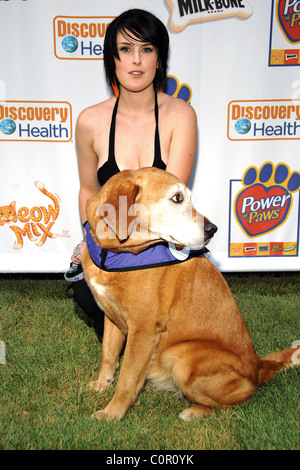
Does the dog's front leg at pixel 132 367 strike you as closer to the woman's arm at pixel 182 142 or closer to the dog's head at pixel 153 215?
the dog's head at pixel 153 215

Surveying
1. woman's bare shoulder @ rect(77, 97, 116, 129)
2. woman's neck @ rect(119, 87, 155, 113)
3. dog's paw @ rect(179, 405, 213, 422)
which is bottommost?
dog's paw @ rect(179, 405, 213, 422)

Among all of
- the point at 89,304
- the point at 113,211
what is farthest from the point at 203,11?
the point at 89,304

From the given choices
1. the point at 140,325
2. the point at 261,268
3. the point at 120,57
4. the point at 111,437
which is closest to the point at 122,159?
the point at 120,57

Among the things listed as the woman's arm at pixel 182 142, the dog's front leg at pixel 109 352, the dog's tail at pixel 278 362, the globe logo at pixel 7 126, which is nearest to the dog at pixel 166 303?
the dog's tail at pixel 278 362

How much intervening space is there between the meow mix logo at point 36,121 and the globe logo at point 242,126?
1.72m

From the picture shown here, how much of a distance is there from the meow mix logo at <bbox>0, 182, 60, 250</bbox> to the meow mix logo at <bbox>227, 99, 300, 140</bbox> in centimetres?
200

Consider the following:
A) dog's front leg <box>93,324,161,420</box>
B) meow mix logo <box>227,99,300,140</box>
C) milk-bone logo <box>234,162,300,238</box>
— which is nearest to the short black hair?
meow mix logo <box>227,99,300,140</box>

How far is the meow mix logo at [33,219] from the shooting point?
4277 mm

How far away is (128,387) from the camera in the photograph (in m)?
2.21

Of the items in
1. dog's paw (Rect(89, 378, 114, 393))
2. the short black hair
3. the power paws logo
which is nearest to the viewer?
dog's paw (Rect(89, 378, 114, 393))

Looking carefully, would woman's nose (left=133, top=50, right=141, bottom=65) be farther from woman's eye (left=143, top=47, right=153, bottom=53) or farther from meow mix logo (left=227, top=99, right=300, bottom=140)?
meow mix logo (left=227, top=99, right=300, bottom=140)

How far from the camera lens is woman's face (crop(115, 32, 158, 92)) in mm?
2857

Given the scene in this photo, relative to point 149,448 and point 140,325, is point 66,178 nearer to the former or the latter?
point 140,325

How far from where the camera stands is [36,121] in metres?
4.15
